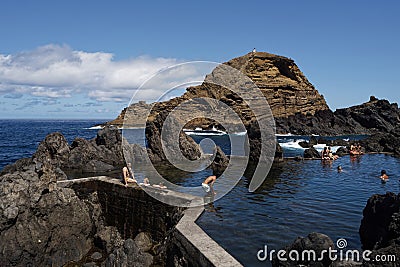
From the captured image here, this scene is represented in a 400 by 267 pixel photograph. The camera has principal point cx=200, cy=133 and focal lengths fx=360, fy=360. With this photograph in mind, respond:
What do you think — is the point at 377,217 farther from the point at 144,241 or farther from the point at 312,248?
the point at 144,241

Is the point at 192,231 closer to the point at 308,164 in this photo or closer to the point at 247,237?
the point at 247,237

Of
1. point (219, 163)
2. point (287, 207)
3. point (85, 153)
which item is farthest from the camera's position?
point (85, 153)

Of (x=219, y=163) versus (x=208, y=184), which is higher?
(x=208, y=184)

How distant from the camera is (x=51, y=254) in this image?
40.3ft

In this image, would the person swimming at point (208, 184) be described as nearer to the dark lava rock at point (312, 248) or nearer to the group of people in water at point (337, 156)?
the dark lava rock at point (312, 248)

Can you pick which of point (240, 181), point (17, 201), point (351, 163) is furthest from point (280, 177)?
point (17, 201)

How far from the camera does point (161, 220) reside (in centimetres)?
1288

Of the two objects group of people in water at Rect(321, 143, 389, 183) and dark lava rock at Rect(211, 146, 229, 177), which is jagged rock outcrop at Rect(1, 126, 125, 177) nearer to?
dark lava rock at Rect(211, 146, 229, 177)

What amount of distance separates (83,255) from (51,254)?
1167 mm

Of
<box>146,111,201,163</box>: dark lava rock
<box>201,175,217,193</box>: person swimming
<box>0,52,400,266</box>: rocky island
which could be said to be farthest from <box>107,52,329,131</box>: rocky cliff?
<box>201,175,217,193</box>: person swimming

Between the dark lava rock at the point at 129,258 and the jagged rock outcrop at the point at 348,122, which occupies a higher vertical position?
the jagged rock outcrop at the point at 348,122

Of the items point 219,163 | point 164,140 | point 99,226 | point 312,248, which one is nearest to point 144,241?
point 99,226

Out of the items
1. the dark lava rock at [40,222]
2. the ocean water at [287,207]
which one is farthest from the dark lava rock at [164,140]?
the dark lava rock at [40,222]

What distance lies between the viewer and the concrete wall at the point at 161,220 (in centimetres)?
850
